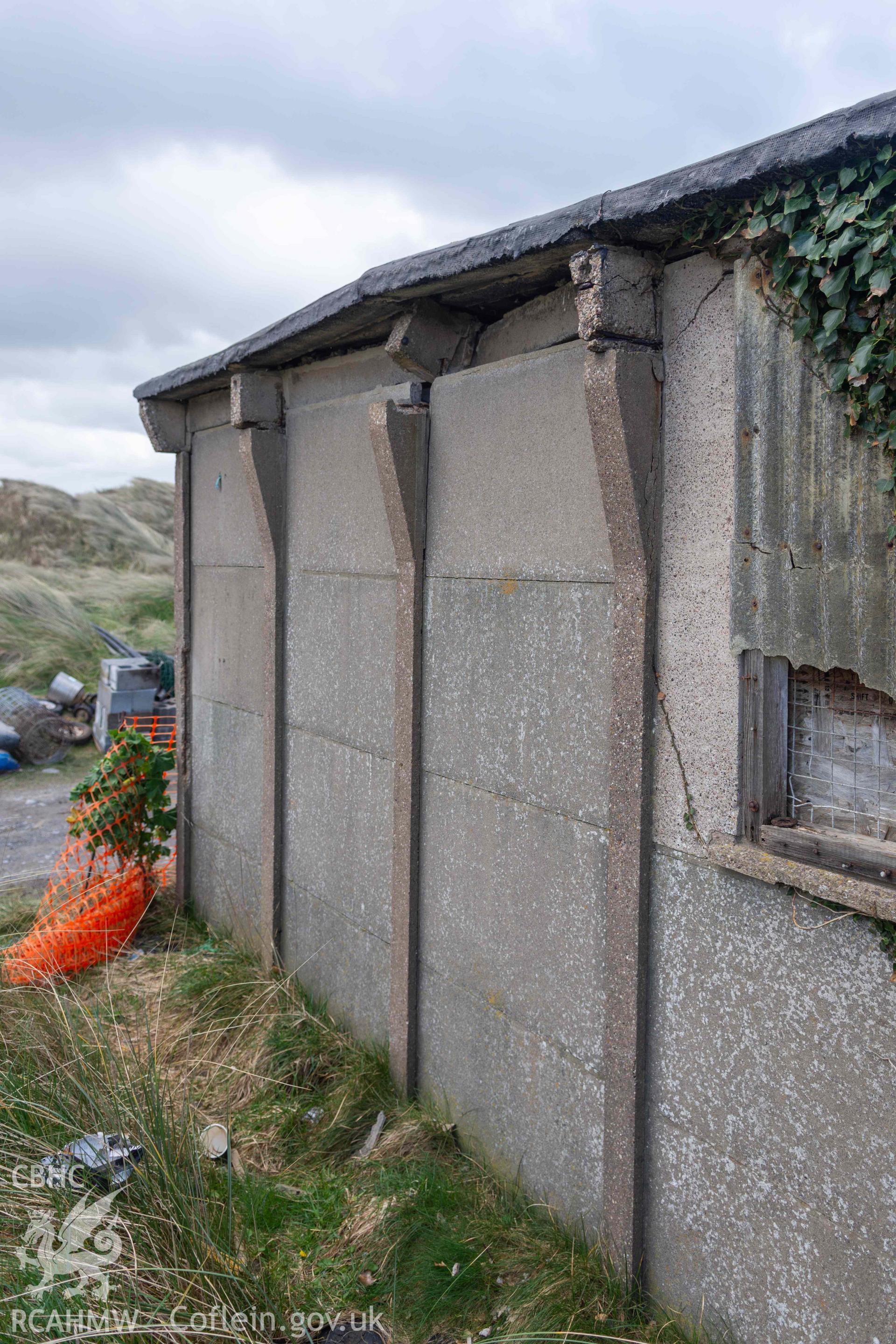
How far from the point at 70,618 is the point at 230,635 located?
49.4 feet

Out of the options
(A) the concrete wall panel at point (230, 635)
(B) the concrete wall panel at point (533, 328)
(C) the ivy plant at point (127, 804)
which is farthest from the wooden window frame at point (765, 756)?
(C) the ivy plant at point (127, 804)

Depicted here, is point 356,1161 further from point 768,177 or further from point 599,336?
point 768,177

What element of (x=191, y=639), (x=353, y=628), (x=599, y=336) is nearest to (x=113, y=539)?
(x=191, y=639)

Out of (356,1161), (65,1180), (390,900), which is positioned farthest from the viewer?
(390,900)

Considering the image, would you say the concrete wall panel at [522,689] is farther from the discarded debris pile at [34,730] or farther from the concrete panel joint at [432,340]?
the discarded debris pile at [34,730]

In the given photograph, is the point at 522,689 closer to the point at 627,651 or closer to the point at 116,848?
the point at 627,651

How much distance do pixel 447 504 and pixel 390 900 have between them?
183 centimetres

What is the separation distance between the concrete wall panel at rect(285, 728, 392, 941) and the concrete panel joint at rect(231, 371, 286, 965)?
9cm

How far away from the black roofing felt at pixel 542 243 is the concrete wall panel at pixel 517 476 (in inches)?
11.7

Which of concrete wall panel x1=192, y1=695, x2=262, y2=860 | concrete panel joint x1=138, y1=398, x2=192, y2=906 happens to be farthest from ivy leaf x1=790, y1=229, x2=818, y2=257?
concrete panel joint x1=138, y1=398, x2=192, y2=906

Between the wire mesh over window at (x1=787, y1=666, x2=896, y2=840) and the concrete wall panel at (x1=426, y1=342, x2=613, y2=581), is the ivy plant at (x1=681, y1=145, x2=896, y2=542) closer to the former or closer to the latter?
the wire mesh over window at (x1=787, y1=666, x2=896, y2=840)

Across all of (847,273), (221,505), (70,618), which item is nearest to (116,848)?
(221,505)

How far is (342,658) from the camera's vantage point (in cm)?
503

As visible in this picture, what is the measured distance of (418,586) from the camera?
14.2 ft
